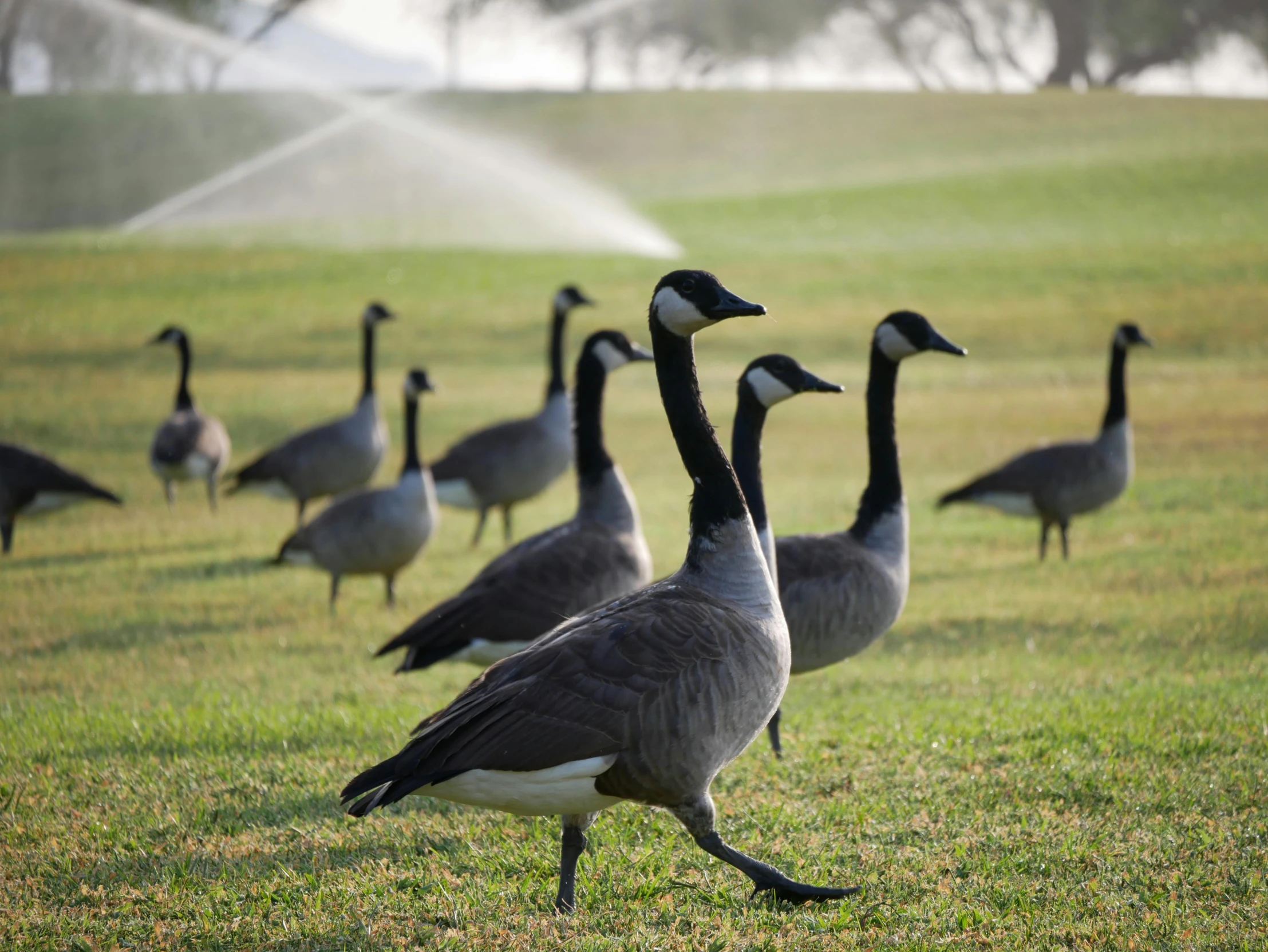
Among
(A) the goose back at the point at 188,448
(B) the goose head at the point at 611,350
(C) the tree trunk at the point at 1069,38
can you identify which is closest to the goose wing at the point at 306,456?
(A) the goose back at the point at 188,448

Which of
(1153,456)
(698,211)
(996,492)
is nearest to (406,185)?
(698,211)

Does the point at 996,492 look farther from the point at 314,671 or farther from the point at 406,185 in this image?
the point at 406,185

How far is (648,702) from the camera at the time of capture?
4.53 m

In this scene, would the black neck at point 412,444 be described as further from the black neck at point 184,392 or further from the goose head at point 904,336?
Result: the black neck at point 184,392

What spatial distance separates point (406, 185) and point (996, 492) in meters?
42.1

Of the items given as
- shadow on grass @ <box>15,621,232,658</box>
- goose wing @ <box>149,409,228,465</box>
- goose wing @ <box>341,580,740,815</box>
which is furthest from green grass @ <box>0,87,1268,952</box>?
goose wing @ <box>149,409,228,465</box>

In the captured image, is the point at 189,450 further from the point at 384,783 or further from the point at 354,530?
the point at 384,783

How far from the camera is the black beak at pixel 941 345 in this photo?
281 inches

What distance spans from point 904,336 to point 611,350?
7.99ft

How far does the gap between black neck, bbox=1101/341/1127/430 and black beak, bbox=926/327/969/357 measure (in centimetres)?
609

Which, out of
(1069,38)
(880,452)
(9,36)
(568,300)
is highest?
(1069,38)

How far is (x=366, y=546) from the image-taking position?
10.9 meters

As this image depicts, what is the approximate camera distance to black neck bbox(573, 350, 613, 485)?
8.26 metres

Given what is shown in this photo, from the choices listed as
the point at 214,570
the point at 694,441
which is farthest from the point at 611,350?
the point at 214,570
